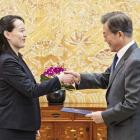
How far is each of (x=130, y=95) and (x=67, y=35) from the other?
2183mm

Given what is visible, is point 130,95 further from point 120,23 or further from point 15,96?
point 15,96

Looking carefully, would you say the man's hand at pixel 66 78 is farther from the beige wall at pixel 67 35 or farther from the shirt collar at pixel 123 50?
the beige wall at pixel 67 35

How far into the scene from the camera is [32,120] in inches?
89.4

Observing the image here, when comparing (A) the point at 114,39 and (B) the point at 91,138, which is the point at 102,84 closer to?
(A) the point at 114,39

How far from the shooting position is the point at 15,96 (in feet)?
7.27

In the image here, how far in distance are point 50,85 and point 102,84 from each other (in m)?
0.55

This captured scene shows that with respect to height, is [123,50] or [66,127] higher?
[123,50]

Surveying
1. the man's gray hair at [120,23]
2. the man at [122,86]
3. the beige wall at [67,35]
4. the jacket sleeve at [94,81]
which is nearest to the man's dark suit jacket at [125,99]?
the man at [122,86]

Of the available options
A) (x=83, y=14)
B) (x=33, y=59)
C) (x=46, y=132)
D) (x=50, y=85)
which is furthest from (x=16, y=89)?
(x=83, y=14)

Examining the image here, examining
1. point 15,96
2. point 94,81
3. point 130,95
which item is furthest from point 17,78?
point 130,95

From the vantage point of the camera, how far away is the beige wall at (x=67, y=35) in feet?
12.9

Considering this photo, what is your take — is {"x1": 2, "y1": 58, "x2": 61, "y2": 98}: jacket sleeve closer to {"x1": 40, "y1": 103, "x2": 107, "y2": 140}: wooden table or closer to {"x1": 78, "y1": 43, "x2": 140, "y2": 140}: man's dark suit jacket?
{"x1": 78, "y1": 43, "x2": 140, "y2": 140}: man's dark suit jacket

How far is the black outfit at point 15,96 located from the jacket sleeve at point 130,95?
689mm

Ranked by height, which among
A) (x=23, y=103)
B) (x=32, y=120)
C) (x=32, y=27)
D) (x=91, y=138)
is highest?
(x=32, y=27)
